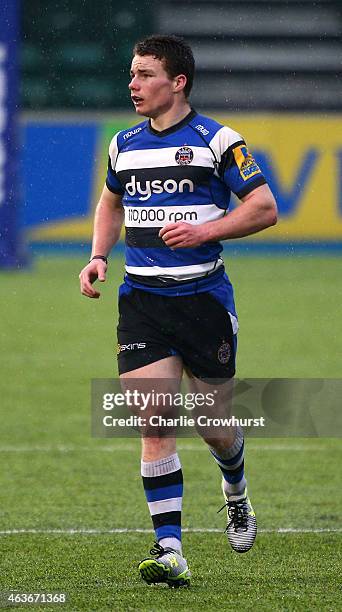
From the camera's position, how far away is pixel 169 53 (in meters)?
4.95

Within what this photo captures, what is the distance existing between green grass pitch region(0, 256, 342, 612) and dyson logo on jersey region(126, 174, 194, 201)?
1.31m

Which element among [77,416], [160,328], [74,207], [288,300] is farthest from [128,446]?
[74,207]

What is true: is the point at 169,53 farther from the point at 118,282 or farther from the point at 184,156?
the point at 118,282

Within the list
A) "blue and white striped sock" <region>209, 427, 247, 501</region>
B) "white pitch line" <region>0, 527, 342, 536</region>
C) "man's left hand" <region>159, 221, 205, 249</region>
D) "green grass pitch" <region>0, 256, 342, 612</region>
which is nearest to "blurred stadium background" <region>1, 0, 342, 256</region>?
"green grass pitch" <region>0, 256, 342, 612</region>

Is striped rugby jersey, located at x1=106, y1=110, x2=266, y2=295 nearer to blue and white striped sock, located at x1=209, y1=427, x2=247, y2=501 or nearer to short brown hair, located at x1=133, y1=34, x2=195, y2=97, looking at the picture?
short brown hair, located at x1=133, y1=34, x2=195, y2=97

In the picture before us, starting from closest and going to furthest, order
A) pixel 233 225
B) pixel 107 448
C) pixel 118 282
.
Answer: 1. pixel 233 225
2. pixel 107 448
3. pixel 118 282

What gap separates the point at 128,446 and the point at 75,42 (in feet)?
55.3

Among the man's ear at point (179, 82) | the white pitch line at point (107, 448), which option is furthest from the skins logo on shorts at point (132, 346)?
the white pitch line at point (107, 448)

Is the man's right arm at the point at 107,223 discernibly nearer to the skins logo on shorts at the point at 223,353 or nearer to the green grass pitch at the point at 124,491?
the skins logo on shorts at the point at 223,353

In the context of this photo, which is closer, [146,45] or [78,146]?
[146,45]

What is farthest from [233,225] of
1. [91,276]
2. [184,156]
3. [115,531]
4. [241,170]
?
[115,531]

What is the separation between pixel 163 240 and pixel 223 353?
0.49 meters

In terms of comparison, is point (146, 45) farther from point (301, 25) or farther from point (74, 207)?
point (301, 25)

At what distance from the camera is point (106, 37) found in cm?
2394
